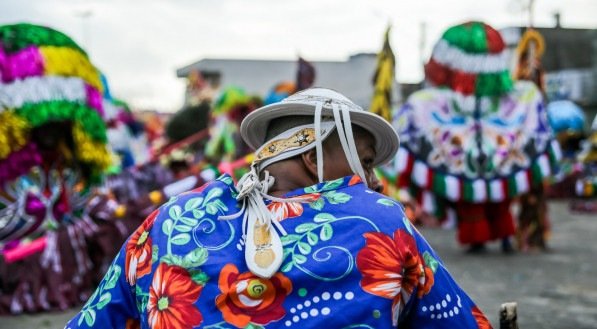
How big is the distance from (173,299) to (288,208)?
36cm

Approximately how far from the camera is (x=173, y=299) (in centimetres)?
169

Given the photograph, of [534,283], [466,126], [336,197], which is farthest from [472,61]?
[336,197]

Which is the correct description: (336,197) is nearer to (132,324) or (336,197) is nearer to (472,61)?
(132,324)

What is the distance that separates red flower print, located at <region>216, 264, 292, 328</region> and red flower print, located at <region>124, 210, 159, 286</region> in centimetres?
26

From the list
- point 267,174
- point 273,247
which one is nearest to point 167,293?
point 273,247

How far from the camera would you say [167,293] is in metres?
1.71

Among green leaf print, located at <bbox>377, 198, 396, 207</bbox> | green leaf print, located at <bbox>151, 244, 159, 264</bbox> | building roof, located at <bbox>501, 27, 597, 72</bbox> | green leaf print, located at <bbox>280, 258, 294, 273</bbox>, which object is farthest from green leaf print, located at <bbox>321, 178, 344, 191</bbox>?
building roof, located at <bbox>501, 27, 597, 72</bbox>

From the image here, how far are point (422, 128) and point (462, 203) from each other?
2.99 ft

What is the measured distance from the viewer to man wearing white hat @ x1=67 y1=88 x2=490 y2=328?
5.40ft

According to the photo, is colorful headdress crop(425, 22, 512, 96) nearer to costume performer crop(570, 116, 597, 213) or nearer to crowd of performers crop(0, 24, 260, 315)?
crowd of performers crop(0, 24, 260, 315)

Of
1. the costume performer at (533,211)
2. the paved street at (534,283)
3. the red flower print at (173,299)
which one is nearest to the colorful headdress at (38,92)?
the paved street at (534,283)

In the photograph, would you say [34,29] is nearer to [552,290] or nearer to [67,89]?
[67,89]

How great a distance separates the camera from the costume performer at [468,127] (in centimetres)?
709

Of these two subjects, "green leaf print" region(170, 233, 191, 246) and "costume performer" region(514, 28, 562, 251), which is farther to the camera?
"costume performer" region(514, 28, 562, 251)
